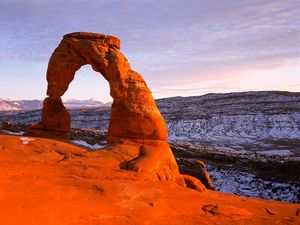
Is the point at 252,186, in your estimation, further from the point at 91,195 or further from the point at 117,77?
the point at 91,195

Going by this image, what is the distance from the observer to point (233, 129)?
51.2 meters

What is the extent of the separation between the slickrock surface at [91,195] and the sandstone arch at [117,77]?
59.7 inches

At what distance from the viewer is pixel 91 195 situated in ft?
24.6

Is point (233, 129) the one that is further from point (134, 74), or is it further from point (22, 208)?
point (22, 208)

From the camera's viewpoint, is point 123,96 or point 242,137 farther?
point 242,137

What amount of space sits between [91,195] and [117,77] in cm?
550

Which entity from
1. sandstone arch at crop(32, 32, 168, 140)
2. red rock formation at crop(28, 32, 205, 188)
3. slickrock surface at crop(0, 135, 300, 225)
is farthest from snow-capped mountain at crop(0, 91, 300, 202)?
slickrock surface at crop(0, 135, 300, 225)

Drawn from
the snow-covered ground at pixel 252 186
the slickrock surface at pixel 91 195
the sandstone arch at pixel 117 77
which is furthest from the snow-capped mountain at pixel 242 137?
the slickrock surface at pixel 91 195

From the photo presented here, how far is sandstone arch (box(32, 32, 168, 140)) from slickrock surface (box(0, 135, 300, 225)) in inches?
59.7

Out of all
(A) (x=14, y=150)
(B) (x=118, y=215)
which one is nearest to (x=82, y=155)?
(A) (x=14, y=150)

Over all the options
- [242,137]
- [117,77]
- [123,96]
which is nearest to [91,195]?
[123,96]

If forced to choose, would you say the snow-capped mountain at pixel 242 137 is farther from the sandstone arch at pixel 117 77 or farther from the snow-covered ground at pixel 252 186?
the sandstone arch at pixel 117 77

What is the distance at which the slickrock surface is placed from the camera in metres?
6.45

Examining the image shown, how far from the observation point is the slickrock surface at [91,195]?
6.45 metres
